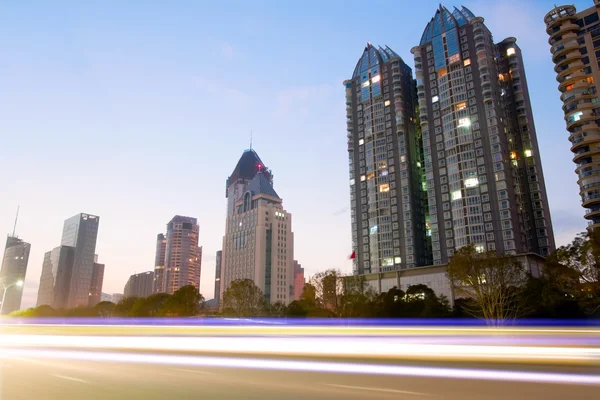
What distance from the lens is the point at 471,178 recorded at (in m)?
110

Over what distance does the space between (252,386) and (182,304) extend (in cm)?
9545

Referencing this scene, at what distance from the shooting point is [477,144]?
368ft

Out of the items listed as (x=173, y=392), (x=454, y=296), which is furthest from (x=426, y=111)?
(x=173, y=392)

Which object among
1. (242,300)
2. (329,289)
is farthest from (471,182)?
(242,300)

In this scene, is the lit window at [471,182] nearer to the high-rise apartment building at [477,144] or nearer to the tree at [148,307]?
the high-rise apartment building at [477,144]

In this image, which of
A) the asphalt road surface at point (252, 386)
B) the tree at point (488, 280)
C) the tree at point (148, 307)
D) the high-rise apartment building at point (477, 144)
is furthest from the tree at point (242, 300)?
the asphalt road surface at point (252, 386)

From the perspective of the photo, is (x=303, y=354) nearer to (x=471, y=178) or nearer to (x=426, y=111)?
(x=471, y=178)

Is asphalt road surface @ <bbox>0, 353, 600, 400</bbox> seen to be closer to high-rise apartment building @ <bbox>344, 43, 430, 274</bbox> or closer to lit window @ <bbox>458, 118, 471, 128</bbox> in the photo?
high-rise apartment building @ <bbox>344, 43, 430, 274</bbox>

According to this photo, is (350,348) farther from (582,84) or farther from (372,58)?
(372,58)

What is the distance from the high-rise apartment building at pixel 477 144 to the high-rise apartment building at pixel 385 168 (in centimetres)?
903

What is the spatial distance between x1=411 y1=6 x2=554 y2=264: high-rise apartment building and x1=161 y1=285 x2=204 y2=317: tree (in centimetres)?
6267

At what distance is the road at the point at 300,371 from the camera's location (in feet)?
39.2

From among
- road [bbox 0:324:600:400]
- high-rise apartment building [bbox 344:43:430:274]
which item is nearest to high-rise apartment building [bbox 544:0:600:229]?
high-rise apartment building [bbox 344:43:430:274]

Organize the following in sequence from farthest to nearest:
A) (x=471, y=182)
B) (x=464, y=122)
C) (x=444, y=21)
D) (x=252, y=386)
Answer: (x=444, y=21), (x=464, y=122), (x=471, y=182), (x=252, y=386)
